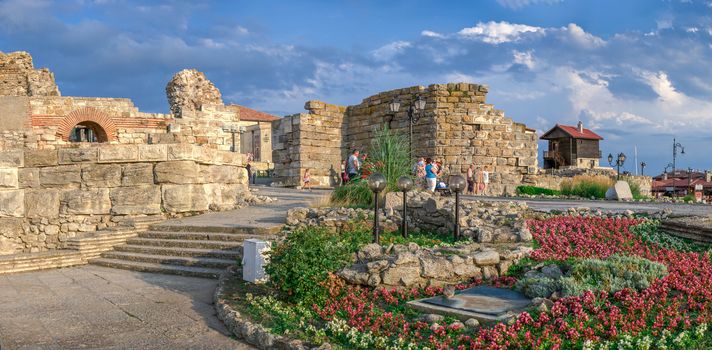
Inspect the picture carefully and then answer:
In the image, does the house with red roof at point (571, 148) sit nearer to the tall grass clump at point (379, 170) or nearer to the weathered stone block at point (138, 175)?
the tall grass clump at point (379, 170)

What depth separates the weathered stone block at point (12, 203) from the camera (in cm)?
1206

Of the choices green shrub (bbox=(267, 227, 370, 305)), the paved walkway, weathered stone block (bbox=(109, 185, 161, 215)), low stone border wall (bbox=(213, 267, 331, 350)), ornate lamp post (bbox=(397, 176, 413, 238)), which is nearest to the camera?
low stone border wall (bbox=(213, 267, 331, 350))

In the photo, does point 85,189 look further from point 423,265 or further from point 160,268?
point 423,265

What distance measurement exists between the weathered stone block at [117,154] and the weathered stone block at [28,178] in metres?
1.55

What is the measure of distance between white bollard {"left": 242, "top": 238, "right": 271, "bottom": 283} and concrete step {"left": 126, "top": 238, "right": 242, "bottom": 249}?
5.99 ft

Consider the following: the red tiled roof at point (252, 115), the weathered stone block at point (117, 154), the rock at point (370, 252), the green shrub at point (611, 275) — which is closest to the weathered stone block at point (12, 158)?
the weathered stone block at point (117, 154)

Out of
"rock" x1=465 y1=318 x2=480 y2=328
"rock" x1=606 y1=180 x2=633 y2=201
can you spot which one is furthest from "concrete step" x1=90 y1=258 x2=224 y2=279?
"rock" x1=606 y1=180 x2=633 y2=201

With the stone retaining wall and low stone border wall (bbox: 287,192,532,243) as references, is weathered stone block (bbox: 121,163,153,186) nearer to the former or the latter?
the stone retaining wall

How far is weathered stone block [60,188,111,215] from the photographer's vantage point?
12047 mm

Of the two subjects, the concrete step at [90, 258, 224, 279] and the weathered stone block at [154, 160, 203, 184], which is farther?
the weathered stone block at [154, 160, 203, 184]

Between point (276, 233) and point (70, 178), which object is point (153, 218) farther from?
point (276, 233)

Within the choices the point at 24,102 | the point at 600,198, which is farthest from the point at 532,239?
the point at 24,102

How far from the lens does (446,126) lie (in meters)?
21.4

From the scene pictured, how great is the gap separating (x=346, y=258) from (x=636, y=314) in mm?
3137
